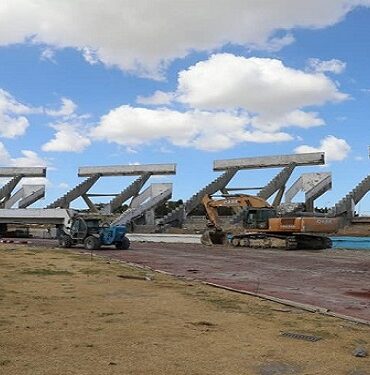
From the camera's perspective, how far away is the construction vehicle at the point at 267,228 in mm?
34162

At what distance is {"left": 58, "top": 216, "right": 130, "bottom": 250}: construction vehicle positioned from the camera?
114ft

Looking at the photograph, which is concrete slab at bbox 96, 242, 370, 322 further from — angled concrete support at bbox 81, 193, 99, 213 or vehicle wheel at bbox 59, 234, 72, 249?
angled concrete support at bbox 81, 193, 99, 213

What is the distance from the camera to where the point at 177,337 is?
8.37 m

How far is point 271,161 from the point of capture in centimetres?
7169

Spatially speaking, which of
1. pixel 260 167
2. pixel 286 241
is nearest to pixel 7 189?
pixel 260 167

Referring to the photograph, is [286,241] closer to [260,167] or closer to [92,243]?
[92,243]

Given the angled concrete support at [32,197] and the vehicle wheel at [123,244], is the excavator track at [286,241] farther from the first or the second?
the angled concrete support at [32,197]

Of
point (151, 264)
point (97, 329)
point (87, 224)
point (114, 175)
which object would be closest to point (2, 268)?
point (151, 264)

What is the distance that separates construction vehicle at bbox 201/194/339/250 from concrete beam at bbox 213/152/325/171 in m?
30.7

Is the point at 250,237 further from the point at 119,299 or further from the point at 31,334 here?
the point at 31,334

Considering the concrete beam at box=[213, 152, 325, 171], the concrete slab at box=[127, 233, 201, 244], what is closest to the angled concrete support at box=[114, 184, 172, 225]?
the concrete beam at box=[213, 152, 325, 171]

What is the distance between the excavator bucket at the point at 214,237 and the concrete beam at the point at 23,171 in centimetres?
5616

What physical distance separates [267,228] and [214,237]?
17.1 ft

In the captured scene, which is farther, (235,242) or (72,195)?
(72,195)
